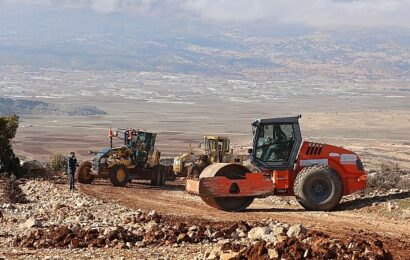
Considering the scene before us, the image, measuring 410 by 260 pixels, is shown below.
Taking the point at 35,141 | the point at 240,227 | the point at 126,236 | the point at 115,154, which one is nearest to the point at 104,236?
the point at 126,236

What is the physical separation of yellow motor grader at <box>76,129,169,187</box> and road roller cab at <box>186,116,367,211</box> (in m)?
9.72

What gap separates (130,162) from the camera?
90.3 feet

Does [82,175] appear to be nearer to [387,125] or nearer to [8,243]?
[8,243]

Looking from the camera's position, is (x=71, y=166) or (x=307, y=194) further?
(x=71, y=166)

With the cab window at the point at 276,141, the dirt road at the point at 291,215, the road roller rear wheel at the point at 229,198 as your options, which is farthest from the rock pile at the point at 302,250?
the cab window at the point at 276,141

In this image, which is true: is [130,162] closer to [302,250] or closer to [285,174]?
[285,174]

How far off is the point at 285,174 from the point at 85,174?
1220cm

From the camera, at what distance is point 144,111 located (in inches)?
5915

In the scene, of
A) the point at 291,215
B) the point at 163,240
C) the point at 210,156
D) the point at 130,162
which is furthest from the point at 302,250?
the point at 210,156

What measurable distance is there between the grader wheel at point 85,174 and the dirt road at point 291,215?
4229 mm

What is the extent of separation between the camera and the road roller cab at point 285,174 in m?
17.5

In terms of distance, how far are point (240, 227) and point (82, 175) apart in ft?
50.5

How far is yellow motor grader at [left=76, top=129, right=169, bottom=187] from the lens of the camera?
2711 cm

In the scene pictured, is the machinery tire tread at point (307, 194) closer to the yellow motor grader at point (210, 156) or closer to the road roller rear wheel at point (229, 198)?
the road roller rear wheel at point (229, 198)
